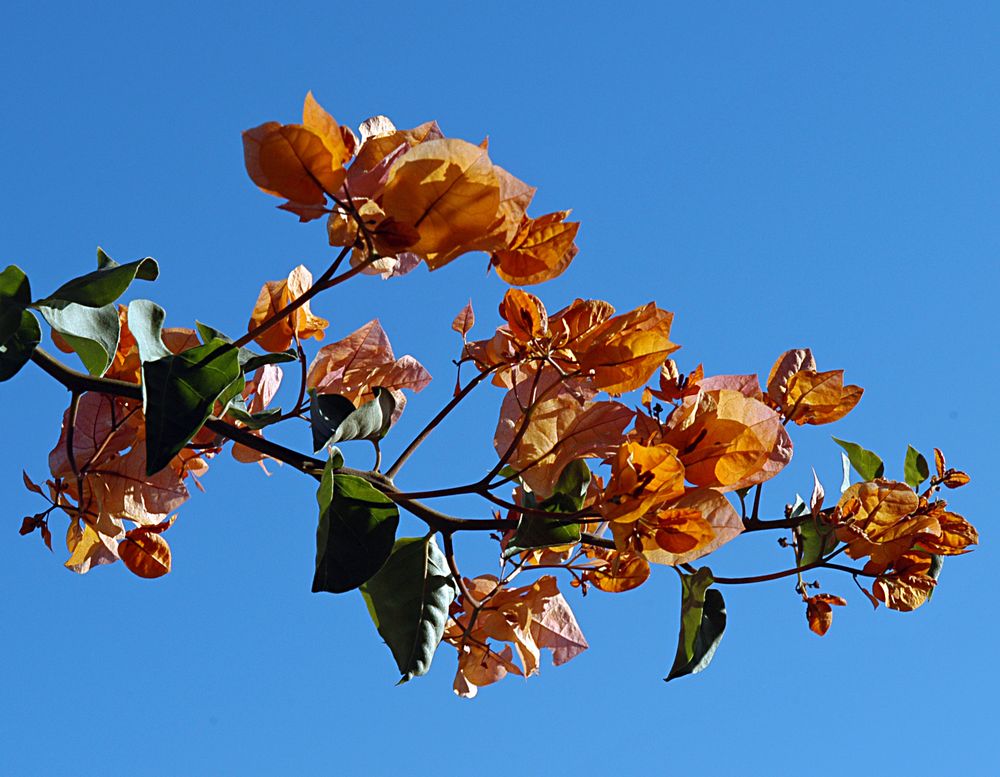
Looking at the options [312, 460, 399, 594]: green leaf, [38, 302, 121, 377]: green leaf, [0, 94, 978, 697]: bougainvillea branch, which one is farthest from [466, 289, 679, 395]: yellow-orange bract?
[38, 302, 121, 377]: green leaf

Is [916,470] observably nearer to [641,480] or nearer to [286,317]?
[641,480]

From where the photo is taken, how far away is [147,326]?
721mm

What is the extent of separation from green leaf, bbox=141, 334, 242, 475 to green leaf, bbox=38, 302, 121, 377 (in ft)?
0.29

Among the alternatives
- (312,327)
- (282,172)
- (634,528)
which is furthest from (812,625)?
(282,172)

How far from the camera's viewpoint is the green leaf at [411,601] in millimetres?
763

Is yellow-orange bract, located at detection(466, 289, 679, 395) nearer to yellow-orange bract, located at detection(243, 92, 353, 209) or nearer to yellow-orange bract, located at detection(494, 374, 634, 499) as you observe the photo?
yellow-orange bract, located at detection(494, 374, 634, 499)

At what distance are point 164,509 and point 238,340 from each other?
22 cm

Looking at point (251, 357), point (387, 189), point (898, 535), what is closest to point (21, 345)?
point (251, 357)

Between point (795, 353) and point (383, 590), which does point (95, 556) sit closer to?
point (383, 590)

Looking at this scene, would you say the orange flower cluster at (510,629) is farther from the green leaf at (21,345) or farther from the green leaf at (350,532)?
the green leaf at (21,345)

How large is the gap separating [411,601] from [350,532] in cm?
14

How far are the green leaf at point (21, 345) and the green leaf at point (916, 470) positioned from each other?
2.30 feet

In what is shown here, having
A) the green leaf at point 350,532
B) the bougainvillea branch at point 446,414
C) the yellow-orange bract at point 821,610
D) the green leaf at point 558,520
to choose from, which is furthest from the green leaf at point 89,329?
the yellow-orange bract at point 821,610

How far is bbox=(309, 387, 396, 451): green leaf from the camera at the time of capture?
71 centimetres
